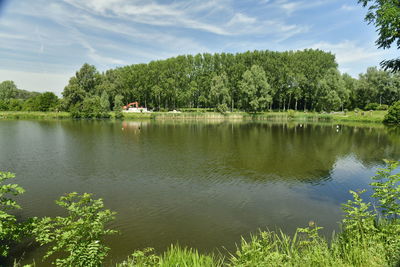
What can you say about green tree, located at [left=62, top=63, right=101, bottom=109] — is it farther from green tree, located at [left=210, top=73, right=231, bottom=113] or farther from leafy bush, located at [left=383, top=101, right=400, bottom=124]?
leafy bush, located at [left=383, top=101, right=400, bottom=124]

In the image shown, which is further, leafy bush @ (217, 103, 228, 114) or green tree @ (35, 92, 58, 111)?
green tree @ (35, 92, 58, 111)

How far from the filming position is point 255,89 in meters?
86.8

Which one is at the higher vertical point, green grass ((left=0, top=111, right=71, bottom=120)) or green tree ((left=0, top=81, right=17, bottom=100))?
green tree ((left=0, top=81, right=17, bottom=100))

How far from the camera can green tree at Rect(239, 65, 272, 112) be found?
3418 inches

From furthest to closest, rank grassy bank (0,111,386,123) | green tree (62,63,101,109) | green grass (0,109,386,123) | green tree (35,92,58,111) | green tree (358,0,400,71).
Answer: green tree (35,92,58,111) < green tree (62,63,101,109) < grassy bank (0,111,386,123) < green grass (0,109,386,123) < green tree (358,0,400,71)

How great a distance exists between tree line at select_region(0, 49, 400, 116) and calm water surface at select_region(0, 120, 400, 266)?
5859 centimetres

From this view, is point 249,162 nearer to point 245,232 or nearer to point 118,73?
point 245,232

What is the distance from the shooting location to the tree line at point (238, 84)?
8662 cm

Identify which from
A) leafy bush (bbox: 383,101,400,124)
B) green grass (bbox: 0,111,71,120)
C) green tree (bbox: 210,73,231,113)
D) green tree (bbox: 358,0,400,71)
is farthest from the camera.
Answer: green tree (bbox: 210,73,231,113)

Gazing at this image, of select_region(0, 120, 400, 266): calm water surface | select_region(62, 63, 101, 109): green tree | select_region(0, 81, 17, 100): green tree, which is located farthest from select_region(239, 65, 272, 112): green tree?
select_region(0, 81, 17, 100): green tree

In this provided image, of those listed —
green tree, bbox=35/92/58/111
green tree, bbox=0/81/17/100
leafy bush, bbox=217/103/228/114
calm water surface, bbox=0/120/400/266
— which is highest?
green tree, bbox=0/81/17/100

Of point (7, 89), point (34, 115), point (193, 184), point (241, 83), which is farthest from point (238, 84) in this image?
point (7, 89)

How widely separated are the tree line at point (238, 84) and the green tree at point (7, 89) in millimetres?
28047

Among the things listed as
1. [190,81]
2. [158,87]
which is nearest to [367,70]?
[190,81]
